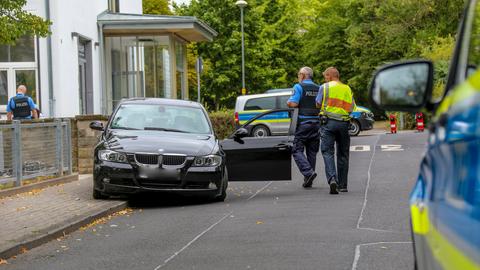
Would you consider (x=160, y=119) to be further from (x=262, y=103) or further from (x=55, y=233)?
(x=262, y=103)

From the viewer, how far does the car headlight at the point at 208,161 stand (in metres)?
11.7

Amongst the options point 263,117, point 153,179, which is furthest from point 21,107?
point 263,117

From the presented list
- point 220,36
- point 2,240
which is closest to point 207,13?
point 220,36

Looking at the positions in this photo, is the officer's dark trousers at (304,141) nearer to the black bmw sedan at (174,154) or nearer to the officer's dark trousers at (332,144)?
the black bmw sedan at (174,154)

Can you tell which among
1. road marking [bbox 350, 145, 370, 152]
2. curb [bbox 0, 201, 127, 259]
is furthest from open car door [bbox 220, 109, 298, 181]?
road marking [bbox 350, 145, 370, 152]

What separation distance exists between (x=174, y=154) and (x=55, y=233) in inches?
113

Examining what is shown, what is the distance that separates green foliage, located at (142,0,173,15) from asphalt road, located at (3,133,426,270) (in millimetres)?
47862

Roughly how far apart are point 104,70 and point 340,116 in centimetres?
1751

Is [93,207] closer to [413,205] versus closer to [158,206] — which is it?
[158,206]

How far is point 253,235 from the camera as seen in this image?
864cm

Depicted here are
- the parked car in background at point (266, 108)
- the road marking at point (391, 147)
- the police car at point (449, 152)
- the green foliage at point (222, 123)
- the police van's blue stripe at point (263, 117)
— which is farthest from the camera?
the parked car in background at point (266, 108)

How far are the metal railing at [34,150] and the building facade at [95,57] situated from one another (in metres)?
7.78

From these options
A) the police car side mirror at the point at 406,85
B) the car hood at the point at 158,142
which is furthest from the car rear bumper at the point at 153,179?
the police car side mirror at the point at 406,85

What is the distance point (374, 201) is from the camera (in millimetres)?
11367
